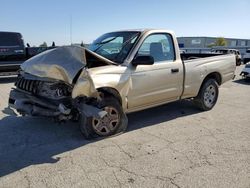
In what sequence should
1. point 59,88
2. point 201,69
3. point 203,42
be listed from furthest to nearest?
point 203,42 → point 201,69 → point 59,88

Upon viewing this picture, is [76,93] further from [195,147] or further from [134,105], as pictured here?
[195,147]

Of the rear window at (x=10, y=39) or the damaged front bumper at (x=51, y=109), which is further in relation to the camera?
the rear window at (x=10, y=39)

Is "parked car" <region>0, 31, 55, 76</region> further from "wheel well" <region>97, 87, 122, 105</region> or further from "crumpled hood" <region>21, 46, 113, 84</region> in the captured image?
"wheel well" <region>97, 87, 122, 105</region>

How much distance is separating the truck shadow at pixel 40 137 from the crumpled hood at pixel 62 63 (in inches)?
44.2

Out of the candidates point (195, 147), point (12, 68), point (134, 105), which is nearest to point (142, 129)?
point (134, 105)

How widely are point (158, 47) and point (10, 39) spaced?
9.14m

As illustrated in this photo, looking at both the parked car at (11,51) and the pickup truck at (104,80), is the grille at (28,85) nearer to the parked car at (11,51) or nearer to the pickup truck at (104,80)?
the pickup truck at (104,80)

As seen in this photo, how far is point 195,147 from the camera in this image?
4.65 meters

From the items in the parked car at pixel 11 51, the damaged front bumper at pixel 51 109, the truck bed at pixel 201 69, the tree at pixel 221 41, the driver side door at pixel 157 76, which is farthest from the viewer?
the tree at pixel 221 41

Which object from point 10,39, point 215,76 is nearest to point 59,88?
point 215,76

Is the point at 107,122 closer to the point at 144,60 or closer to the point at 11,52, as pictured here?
the point at 144,60

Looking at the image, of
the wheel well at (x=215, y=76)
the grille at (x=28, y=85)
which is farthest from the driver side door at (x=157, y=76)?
the grille at (x=28, y=85)

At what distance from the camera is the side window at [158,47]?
18.3 feet

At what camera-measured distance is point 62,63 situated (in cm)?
462
